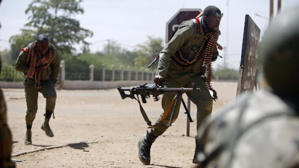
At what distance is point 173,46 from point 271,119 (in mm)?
3944

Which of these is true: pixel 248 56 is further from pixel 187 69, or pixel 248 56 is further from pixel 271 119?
pixel 271 119

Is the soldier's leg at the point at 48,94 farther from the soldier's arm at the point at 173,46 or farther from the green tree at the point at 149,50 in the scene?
the green tree at the point at 149,50

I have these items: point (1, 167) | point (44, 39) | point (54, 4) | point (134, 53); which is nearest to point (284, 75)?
point (1, 167)

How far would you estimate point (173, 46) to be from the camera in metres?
5.44

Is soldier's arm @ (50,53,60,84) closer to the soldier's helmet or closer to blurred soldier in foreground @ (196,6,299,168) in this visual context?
blurred soldier in foreground @ (196,6,299,168)

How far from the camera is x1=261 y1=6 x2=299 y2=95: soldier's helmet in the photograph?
1550mm

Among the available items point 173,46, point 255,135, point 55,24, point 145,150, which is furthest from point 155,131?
point 55,24

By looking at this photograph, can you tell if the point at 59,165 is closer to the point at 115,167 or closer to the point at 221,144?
the point at 115,167

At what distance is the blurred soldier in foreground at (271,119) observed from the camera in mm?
1500

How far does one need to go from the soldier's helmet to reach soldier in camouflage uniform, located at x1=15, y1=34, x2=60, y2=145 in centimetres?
604

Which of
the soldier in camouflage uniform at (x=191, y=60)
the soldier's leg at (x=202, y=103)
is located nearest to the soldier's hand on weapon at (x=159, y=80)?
the soldier in camouflage uniform at (x=191, y=60)

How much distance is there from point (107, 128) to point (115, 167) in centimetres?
445

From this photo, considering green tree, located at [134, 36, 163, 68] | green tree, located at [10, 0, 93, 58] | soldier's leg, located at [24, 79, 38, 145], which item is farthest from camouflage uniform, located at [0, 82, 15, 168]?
green tree, located at [134, 36, 163, 68]

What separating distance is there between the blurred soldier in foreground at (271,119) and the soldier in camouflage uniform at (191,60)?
3685 millimetres
